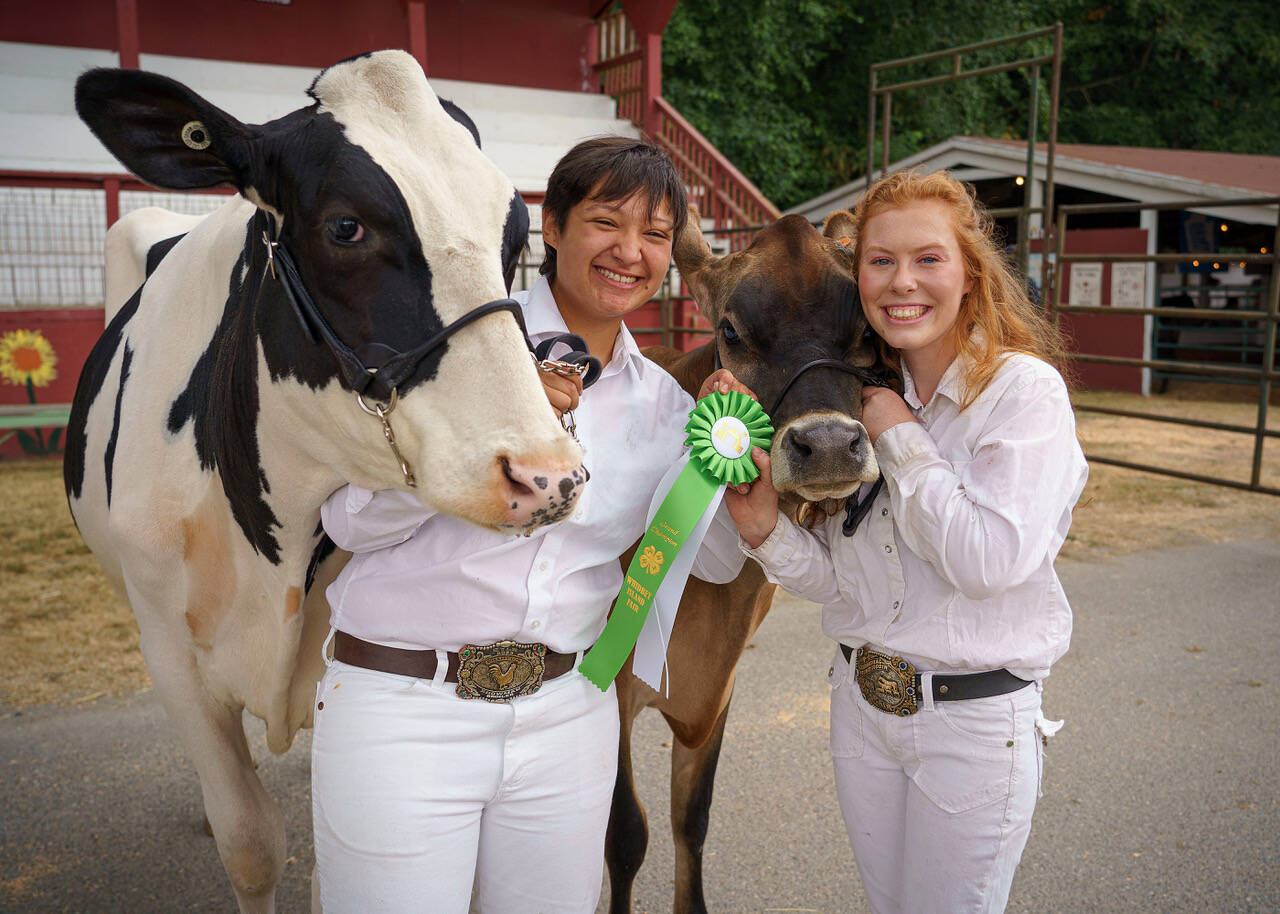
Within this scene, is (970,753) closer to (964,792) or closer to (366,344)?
(964,792)

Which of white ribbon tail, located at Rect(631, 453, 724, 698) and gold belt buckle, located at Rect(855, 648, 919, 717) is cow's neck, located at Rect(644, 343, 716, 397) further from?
gold belt buckle, located at Rect(855, 648, 919, 717)

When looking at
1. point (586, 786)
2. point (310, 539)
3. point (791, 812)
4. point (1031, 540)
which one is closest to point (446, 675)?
point (586, 786)

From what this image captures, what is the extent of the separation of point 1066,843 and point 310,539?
8.70 ft

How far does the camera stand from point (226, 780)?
239cm

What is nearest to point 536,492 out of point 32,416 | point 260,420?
point 260,420

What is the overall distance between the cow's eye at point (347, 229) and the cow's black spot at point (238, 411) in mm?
Result: 400

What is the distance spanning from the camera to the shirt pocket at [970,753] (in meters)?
1.88

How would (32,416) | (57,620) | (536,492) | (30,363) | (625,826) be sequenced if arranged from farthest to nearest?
(30,363)
(32,416)
(57,620)
(625,826)
(536,492)

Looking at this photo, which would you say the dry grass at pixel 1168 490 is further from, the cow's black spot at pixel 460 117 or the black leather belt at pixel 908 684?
the cow's black spot at pixel 460 117

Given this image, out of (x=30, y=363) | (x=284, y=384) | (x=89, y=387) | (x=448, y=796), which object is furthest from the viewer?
(x=30, y=363)

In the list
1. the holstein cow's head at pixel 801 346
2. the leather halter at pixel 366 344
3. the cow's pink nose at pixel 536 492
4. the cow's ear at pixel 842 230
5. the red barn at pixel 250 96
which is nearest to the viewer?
the cow's pink nose at pixel 536 492

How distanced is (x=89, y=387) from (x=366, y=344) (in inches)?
71.0

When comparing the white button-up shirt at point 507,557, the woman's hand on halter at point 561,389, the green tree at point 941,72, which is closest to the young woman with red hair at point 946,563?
the white button-up shirt at point 507,557

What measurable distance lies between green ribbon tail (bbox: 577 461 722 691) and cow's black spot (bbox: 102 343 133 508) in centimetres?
144
